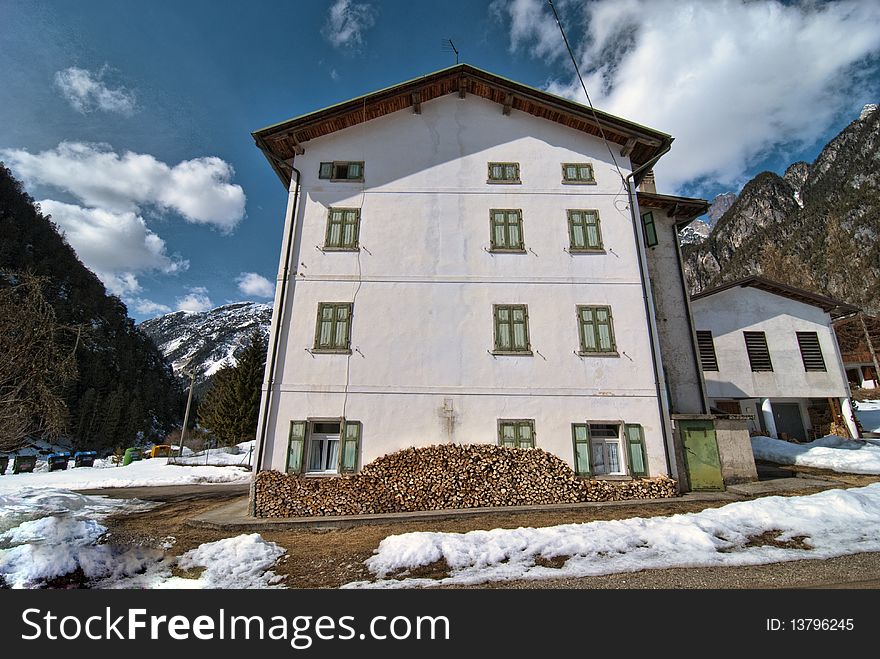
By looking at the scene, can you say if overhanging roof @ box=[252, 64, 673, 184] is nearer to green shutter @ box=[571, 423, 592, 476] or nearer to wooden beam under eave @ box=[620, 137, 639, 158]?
wooden beam under eave @ box=[620, 137, 639, 158]

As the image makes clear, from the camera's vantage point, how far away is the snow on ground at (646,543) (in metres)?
6.48

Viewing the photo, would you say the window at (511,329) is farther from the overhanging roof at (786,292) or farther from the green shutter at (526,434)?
the overhanging roof at (786,292)

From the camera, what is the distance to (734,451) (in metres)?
12.2

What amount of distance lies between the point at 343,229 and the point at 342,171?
239cm

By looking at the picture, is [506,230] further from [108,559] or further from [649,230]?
[108,559]

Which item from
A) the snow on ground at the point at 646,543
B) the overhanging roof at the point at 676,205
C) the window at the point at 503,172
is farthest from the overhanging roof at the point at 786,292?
the snow on ground at the point at 646,543

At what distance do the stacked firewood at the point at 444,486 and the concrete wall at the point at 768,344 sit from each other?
506 inches

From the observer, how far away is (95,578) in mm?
6574

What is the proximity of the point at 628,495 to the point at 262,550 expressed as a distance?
9.09 m

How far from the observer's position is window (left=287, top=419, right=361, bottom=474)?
1117 centimetres

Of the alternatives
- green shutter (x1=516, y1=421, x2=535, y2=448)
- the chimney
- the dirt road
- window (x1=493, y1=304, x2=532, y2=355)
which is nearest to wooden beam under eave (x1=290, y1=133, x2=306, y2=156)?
window (x1=493, y1=304, x2=532, y2=355)

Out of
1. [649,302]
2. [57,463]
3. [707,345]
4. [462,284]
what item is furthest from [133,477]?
[707,345]

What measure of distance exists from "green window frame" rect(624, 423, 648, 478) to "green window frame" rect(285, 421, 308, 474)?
30.1ft
